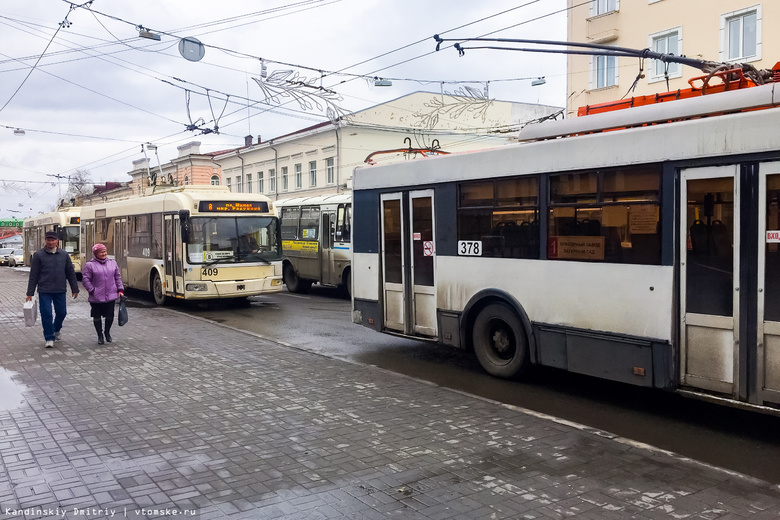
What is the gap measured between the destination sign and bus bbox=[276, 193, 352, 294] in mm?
2541

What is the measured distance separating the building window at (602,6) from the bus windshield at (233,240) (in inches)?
705

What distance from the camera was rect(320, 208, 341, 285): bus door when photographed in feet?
65.1

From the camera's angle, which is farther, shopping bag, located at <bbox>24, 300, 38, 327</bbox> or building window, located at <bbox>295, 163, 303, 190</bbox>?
building window, located at <bbox>295, 163, 303, 190</bbox>

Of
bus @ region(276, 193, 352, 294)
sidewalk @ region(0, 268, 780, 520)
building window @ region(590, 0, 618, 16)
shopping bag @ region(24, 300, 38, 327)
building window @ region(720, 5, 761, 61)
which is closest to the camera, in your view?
sidewalk @ region(0, 268, 780, 520)

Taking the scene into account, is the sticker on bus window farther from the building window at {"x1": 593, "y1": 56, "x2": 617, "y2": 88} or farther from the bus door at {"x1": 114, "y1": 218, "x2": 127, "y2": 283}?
the building window at {"x1": 593, "y1": 56, "x2": 617, "y2": 88}

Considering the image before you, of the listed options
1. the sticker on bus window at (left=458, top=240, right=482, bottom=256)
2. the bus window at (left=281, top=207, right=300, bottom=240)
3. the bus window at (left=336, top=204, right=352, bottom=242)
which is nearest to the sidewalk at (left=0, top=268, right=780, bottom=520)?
the sticker on bus window at (left=458, top=240, right=482, bottom=256)

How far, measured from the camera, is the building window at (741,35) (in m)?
22.7

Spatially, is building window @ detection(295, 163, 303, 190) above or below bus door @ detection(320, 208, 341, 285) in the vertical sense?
above

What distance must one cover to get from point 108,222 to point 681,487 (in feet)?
66.6

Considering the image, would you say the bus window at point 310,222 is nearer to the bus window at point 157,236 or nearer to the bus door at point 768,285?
the bus window at point 157,236

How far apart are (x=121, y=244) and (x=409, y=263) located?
44.5ft

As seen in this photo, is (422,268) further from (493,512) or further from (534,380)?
(493,512)

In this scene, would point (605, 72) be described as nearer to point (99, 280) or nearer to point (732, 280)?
point (99, 280)

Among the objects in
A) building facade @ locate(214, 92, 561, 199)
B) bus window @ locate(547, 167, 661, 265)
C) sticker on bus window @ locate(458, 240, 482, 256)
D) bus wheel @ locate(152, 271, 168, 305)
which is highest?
building facade @ locate(214, 92, 561, 199)
